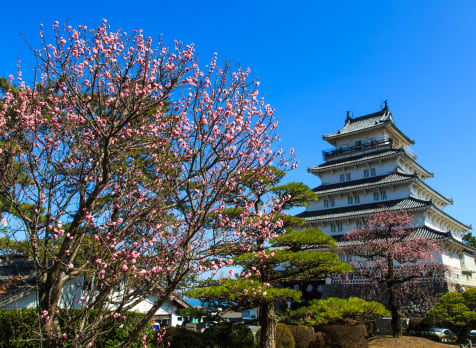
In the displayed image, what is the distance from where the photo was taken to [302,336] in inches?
627

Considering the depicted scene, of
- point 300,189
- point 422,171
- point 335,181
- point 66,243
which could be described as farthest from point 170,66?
point 422,171

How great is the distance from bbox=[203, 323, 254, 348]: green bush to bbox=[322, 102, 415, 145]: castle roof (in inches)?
1145

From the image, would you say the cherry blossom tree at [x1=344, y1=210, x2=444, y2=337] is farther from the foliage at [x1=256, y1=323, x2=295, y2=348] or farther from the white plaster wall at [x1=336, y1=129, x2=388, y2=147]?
the white plaster wall at [x1=336, y1=129, x2=388, y2=147]

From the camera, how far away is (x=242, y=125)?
18.0 ft

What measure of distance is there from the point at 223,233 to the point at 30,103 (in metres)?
4.05

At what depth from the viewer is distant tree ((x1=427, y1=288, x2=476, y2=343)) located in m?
18.9

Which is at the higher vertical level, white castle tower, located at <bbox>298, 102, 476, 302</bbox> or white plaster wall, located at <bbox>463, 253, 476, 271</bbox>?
white castle tower, located at <bbox>298, 102, 476, 302</bbox>

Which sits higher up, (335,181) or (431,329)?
(335,181)

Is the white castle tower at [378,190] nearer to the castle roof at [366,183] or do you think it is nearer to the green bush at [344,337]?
the castle roof at [366,183]

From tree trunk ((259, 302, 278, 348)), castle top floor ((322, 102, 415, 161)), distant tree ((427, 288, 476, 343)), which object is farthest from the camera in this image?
castle top floor ((322, 102, 415, 161))

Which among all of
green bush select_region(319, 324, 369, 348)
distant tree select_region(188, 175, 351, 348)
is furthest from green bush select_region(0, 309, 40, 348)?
green bush select_region(319, 324, 369, 348)

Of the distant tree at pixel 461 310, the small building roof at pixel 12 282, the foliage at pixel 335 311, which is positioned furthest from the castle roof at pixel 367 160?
the small building roof at pixel 12 282

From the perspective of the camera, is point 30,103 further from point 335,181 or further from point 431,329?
point 335,181

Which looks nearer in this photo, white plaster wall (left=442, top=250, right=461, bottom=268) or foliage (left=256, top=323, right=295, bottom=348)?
foliage (left=256, top=323, right=295, bottom=348)
